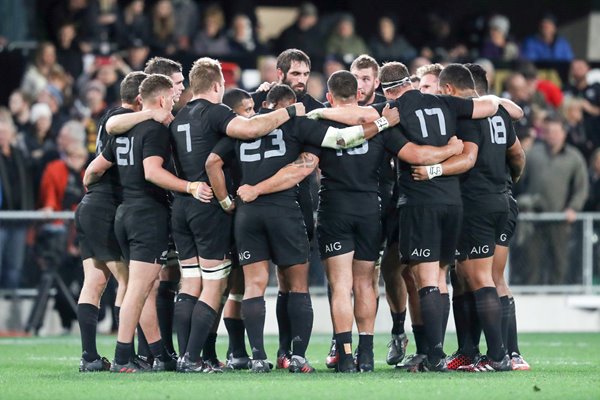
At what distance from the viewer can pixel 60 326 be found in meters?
16.2

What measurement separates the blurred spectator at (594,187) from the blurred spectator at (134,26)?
251 inches

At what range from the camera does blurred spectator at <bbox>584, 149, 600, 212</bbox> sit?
1814 cm

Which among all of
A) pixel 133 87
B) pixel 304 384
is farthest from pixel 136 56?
pixel 304 384

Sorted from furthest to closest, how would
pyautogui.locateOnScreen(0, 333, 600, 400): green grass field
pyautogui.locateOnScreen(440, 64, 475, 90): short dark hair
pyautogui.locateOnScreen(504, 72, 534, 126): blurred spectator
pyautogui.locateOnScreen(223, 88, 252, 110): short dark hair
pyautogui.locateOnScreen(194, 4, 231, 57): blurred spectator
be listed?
pyautogui.locateOnScreen(194, 4, 231, 57): blurred spectator, pyautogui.locateOnScreen(504, 72, 534, 126): blurred spectator, pyautogui.locateOnScreen(223, 88, 252, 110): short dark hair, pyautogui.locateOnScreen(440, 64, 475, 90): short dark hair, pyautogui.locateOnScreen(0, 333, 600, 400): green grass field

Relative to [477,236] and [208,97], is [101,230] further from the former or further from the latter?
[477,236]

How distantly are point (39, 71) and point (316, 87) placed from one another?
12.1 feet

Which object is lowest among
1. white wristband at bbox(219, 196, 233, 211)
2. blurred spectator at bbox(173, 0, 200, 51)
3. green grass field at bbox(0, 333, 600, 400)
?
green grass field at bbox(0, 333, 600, 400)

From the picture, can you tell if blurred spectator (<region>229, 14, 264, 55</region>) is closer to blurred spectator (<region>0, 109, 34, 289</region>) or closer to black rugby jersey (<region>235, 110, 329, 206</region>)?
blurred spectator (<region>0, 109, 34, 289</region>)

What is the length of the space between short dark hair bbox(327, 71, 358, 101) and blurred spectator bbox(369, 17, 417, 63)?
931 centimetres

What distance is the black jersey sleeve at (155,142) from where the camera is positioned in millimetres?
10586

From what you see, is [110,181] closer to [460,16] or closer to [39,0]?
[39,0]

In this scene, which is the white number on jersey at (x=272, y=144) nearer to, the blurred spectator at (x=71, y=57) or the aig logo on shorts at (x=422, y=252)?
the aig logo on shorts at (x=422, y=252)

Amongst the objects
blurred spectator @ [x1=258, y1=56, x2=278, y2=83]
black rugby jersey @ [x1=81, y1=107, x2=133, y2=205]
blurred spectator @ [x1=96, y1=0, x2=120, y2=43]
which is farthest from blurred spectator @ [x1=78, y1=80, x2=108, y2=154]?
black rugby jersey @ [x1=81, y1=107, x2=133, y2=205]

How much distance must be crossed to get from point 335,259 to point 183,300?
125 cm
